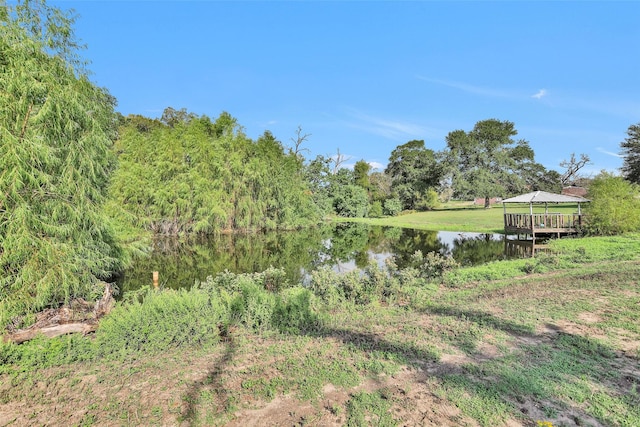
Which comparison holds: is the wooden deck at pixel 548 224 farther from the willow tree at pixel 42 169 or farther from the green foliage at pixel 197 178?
the willow tree at pixel 42 169

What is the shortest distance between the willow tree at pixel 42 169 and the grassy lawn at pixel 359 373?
0.82 m

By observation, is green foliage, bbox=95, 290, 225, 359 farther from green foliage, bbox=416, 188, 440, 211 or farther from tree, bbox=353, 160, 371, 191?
tree, bbox=353, 160, 371, 191

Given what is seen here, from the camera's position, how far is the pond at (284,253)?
432 inches

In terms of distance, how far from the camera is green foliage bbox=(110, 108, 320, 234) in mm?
20328

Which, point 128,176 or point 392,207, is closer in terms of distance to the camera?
point 128,176

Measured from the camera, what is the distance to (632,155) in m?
36.9

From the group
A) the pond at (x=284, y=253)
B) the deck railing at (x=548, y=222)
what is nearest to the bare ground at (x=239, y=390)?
the pond at (x=284, y=253)

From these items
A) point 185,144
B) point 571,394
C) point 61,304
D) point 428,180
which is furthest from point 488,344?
point 428,180

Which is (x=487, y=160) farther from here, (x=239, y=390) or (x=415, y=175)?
(x=239, y=390)

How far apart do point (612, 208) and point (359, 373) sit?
734 inches

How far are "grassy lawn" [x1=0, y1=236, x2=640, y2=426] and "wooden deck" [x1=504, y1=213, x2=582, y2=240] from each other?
14.6 m

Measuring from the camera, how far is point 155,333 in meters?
4.12

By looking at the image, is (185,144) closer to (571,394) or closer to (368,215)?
(571,394)

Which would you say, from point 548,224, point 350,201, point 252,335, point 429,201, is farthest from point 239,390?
point 429,201
